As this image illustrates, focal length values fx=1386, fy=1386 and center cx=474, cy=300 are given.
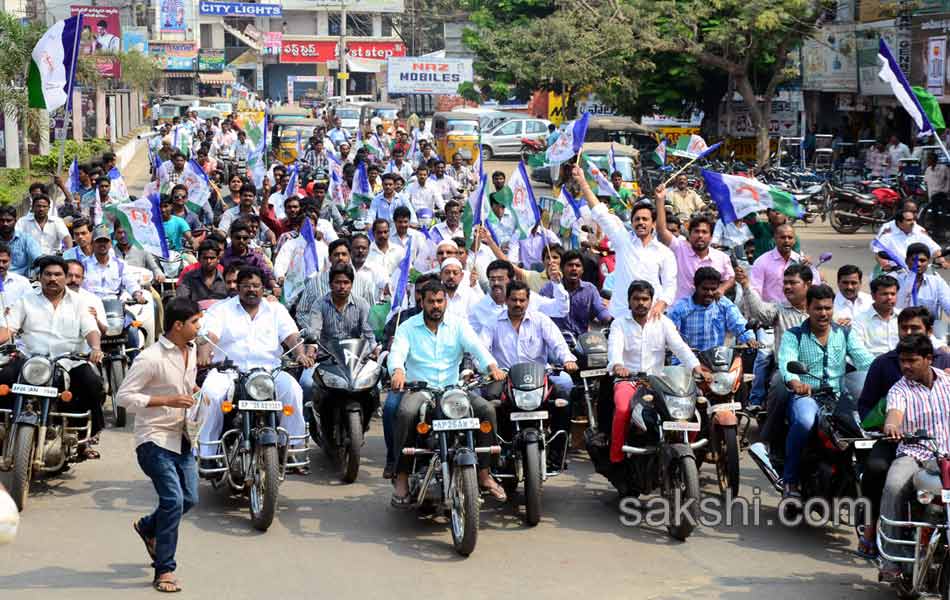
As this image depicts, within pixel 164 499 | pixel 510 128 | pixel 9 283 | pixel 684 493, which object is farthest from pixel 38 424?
pixel 510 128

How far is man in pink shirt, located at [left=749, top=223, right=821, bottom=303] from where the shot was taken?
444 inches

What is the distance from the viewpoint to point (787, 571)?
7496 millimetres

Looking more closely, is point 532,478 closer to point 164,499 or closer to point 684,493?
point 684,493

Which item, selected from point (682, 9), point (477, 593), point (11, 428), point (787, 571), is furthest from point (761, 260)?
point (682, 9)

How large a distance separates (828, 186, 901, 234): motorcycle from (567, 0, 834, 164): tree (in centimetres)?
766

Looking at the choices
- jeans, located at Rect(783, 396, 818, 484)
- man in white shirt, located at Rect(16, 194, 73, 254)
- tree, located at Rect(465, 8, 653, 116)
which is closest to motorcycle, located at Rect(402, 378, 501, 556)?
jeans, located at Rect(783, 396, 818, 484)

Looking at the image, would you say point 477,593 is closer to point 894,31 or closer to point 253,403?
point 253,403

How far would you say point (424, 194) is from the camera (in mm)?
20406

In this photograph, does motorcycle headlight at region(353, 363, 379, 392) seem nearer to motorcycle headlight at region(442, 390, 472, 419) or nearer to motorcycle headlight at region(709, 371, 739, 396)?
motorcycle headlight at region(442, 390, 472, 419)

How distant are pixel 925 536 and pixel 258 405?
385 cm

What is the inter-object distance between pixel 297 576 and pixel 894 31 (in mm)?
25717

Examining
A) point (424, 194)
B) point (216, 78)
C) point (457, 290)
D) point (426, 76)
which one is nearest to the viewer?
point (457, 290)

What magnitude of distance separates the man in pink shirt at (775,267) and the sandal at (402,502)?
4159 mm

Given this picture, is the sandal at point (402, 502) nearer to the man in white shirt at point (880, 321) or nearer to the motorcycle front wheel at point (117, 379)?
the man in white shirt at point (880, 321)
